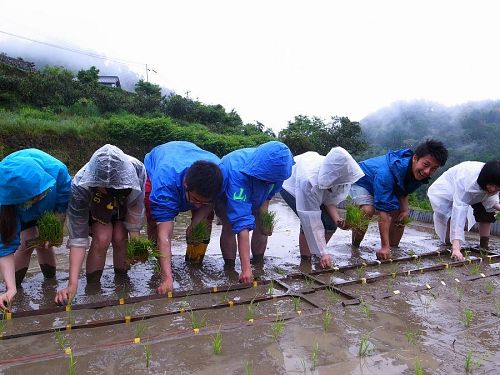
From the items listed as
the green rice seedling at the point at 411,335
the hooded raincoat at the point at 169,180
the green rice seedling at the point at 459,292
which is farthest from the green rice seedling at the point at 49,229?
the green rice seedling at the point at 459,292

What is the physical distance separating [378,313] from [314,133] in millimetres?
20325

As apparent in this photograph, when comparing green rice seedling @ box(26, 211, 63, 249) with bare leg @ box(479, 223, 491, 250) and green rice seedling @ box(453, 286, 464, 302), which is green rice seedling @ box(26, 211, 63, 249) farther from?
bare leg @ box(479, 223, 491, 250)

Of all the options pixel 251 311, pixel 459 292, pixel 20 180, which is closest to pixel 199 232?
pixel 251 311

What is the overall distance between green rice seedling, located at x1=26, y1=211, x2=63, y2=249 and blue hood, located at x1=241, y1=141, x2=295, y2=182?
1.58 m

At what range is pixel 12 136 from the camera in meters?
15.0

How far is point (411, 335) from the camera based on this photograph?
2664mm

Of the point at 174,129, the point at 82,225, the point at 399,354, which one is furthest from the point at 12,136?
the point at 399,354

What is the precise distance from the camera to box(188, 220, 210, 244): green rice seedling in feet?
13.4

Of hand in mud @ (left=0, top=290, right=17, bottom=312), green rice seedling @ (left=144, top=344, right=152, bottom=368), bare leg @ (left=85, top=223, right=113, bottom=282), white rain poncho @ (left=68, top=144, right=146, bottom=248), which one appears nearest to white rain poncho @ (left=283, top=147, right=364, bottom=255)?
white rain poncho @ (left=68, top=144, right=146, bottom=248)

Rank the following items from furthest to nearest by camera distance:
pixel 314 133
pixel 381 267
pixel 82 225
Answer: pixel 314 133 < pixel 381 267 < pixel 82 225

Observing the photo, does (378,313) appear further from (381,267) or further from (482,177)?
(482,177)

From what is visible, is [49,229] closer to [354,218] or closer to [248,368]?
[248,368]

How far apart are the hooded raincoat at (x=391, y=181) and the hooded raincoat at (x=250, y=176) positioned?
1467mm

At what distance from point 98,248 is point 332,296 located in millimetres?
1980
